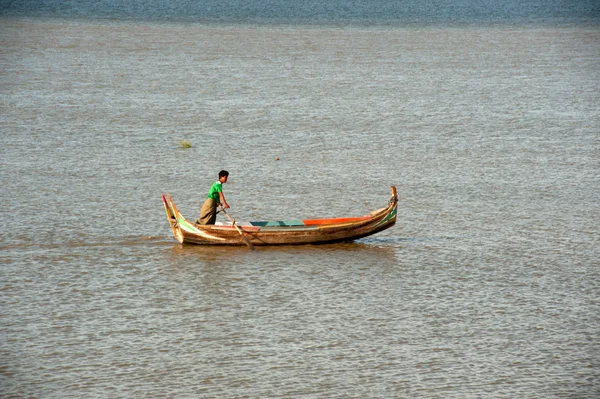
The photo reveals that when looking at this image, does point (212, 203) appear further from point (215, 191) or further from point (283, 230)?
point (283, 230)

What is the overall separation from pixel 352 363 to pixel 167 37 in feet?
161

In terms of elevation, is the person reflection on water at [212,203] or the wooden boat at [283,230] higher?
the person reflection on water at [212,203]

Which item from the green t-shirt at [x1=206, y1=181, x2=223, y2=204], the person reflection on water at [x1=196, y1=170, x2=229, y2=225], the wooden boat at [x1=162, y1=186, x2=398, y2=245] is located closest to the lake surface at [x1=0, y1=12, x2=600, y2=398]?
the wooden boat at [x1=162, y1=186, x2=398, y2=245]

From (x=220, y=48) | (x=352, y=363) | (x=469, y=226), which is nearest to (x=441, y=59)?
(x=220, y=48)

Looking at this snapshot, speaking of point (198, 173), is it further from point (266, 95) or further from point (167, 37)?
point (167, 37)

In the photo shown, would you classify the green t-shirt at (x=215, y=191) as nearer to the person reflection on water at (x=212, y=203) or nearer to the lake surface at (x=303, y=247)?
the person reflection on water at (x=212, y=203)

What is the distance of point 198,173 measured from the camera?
96.1 feet

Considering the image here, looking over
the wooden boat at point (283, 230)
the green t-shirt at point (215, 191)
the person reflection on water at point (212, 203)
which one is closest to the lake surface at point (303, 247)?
the wooden boat at point (283, 230)

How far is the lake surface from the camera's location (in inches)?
629

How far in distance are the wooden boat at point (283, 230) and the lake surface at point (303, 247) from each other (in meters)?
0.37

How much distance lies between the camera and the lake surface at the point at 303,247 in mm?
15984

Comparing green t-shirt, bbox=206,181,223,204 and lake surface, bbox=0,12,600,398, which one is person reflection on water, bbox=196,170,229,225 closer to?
green t-shirt, bbox=206,181,223,204

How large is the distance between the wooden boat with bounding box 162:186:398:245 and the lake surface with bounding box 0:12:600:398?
1.22ft

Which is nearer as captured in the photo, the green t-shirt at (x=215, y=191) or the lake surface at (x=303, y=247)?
the lake surface at (x=303, y=247)
